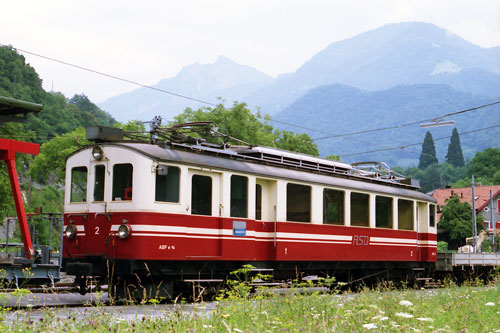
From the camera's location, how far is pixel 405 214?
71.7ft

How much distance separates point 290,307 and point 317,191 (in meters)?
8.33

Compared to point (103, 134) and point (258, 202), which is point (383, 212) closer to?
point (258, 202)

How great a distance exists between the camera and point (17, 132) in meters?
35.5

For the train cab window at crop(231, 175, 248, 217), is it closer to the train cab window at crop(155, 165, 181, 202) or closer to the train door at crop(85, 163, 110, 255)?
the train cab window at crop(155, 165, 181, 202)

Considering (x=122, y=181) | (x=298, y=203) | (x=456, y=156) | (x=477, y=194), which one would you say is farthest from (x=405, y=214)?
(x=456, y=156)

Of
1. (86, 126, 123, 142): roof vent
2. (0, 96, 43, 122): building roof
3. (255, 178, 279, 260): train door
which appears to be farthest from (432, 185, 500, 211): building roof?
(0, 96, 43, 122): building roof

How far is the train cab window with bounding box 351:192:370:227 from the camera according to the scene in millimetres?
19266

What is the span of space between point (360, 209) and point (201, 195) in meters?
6.48

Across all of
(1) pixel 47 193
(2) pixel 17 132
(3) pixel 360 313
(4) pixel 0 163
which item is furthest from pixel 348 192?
(1) pixel 47 193

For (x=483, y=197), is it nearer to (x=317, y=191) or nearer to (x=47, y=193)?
(x=47, y=193)

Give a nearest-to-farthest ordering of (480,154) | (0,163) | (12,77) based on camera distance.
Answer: (0,163) < (12,77) < (480,154)

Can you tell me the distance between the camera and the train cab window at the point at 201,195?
1454 centimetres

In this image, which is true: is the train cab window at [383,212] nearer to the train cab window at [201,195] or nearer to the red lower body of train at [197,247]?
the red lower body of train at [197,247]

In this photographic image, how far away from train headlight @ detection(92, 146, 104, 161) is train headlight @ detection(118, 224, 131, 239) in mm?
1830
